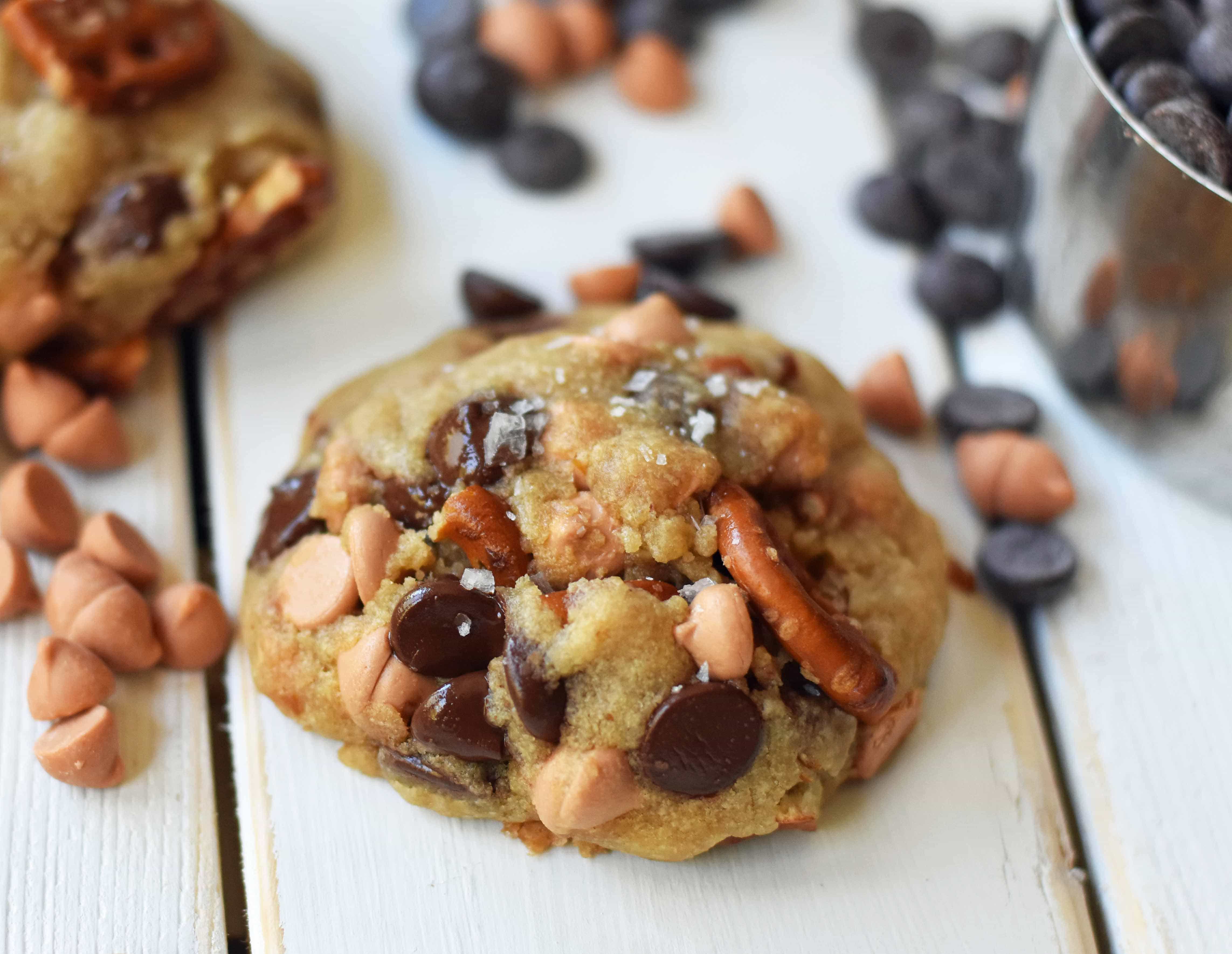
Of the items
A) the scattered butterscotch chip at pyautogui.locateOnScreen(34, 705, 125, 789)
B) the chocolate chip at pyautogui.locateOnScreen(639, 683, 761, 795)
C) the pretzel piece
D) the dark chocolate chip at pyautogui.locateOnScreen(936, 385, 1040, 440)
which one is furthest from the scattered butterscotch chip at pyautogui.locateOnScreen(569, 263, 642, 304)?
the scattered butterscotch chip at pyautogui.locateOnScreen(34, 705, 125, 789)

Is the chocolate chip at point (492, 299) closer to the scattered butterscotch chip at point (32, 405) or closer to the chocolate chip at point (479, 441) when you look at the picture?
the chocolate chip at point (479, 441)

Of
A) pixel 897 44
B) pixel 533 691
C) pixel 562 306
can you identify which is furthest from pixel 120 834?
pixel 897 44

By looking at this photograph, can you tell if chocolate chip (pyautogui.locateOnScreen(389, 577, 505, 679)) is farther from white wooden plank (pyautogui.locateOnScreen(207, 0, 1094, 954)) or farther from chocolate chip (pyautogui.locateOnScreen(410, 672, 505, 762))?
white wooden plank (pyautogui.locateOnScreen(207, 0, 1094, 954))

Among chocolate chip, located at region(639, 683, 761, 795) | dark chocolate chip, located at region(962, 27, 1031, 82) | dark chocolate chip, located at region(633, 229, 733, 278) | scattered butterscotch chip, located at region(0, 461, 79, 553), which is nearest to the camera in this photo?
chocolate chip, located at region(639, 683, 761, 795)

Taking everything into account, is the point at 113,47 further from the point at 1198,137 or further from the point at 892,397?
the point at 1198,137

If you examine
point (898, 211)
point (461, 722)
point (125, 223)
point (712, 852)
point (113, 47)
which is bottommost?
point (712, 852)

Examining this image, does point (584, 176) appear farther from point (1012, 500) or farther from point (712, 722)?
point (712, 722)
